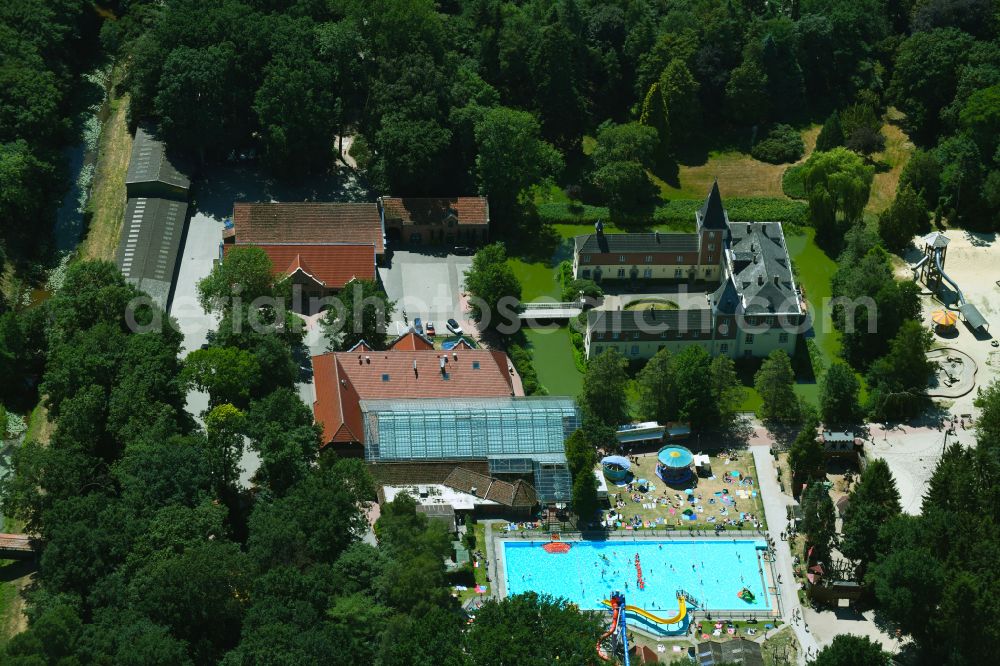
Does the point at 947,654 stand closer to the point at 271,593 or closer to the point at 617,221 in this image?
the point at 271,593

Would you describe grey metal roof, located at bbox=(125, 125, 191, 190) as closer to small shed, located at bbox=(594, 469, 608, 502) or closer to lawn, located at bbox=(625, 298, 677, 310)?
lawn, located at bbox=(625, 298, 677, 310)

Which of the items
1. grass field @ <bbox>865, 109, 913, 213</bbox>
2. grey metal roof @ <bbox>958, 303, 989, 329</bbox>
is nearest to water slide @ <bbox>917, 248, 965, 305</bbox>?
grey metal roof @ <bbox>958, 303, 989, 329</bbox>

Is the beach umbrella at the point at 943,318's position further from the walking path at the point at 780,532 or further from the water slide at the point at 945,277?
the walking path at the point at 780,532

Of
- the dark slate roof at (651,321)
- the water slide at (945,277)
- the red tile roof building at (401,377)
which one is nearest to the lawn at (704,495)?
the dark slate roof at (651,321)

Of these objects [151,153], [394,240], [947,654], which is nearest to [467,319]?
[394,240]

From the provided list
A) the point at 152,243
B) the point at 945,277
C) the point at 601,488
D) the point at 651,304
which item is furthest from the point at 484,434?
the point at 945,277

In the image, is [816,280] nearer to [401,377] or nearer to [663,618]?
[401,377]
